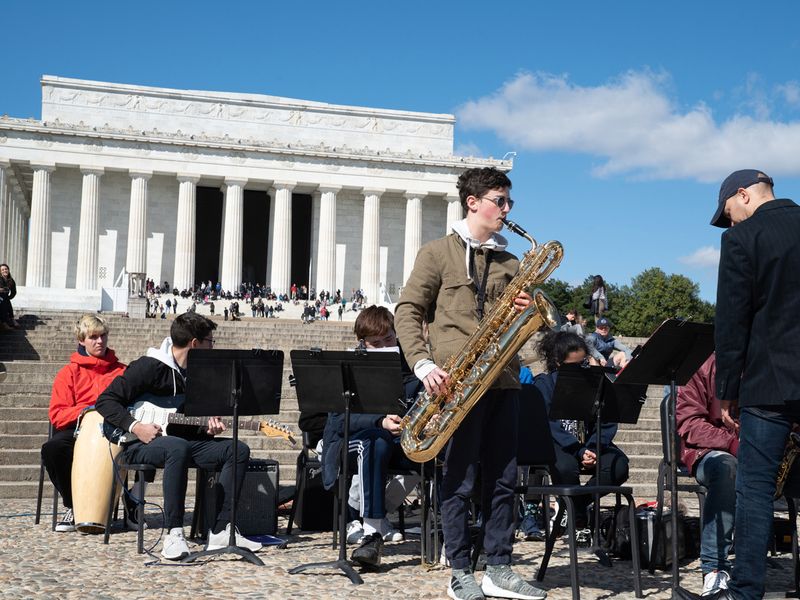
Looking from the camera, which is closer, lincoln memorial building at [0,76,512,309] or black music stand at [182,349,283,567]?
black music stand at [182,349,283,567]

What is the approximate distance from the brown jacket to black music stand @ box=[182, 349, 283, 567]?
1.67 meters

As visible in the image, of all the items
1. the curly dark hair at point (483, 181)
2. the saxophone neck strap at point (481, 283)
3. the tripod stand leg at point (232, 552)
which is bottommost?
the tripod stand leg at point (232, 552)

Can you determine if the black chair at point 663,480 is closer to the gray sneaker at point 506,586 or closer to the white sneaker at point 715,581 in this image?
the white sneaker at point 715,581

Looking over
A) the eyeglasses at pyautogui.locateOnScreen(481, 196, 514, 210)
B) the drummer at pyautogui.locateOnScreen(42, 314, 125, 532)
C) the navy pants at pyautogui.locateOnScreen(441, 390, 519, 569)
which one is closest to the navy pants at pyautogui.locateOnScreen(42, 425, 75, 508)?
the drummer at pyautogui.locateOnScreen(42, 314, 125, 532)

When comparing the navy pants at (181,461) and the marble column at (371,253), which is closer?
the navy pants at (181,461)

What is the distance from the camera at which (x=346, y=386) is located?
730 cm

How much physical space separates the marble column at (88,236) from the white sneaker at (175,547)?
49810 mm

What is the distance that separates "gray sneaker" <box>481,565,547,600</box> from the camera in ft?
20.8

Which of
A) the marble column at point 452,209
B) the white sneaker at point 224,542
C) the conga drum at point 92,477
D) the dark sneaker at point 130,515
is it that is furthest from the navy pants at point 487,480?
the marble column at point 452,209

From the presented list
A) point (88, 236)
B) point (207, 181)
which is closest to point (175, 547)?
point (88, 236)

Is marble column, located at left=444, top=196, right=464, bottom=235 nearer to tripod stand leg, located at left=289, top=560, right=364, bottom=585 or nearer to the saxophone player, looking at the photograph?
tripod stand leg, located at left=289, top=560, right=364, bottom=585

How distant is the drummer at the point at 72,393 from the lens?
9719 mm

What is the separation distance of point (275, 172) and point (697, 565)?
5010 cm

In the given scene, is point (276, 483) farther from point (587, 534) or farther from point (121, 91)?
point (121, 91)
